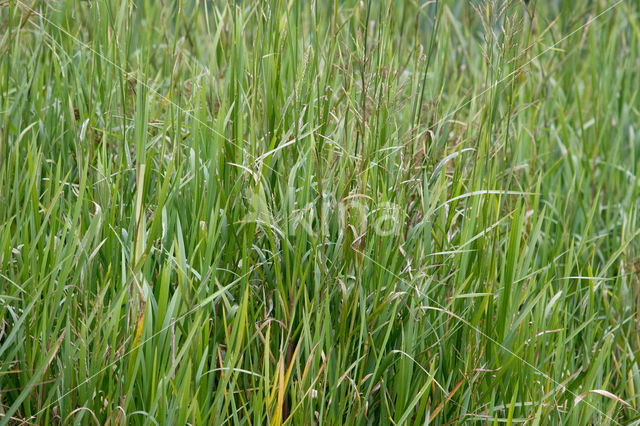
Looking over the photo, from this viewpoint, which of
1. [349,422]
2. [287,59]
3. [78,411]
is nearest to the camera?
[78,411]

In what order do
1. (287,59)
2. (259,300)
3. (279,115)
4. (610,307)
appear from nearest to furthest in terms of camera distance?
1. (259,300)
2. (279,115)
3. (287,59)
4. (610,307)

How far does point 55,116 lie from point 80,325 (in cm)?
76

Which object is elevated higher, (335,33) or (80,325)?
(335,33)

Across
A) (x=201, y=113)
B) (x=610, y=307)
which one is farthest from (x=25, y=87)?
(x=610, y=307)

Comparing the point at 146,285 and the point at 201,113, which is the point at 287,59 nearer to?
the point at 201,113

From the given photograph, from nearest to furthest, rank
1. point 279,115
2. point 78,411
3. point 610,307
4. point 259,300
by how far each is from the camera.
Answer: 1. point 78,411
2. point 259,300
3. point 279,115
4. point 610,307

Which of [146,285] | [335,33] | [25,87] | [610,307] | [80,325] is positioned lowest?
[610,307]

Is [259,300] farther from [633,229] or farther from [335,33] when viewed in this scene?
[633,229]

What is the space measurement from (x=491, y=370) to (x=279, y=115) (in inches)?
31.6

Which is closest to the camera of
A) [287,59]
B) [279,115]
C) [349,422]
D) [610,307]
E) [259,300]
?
[349,422]

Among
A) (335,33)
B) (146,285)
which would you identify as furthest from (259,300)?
(335,33)

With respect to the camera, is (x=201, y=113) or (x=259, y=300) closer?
(x=259, y=300)

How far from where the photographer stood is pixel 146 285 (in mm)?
1753

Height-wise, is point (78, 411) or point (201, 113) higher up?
point (201, 113)
